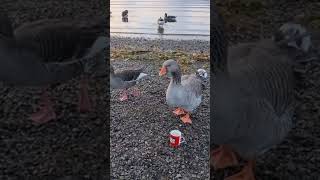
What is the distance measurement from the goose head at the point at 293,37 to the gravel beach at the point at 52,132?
1.32 ft

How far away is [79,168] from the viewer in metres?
1.14

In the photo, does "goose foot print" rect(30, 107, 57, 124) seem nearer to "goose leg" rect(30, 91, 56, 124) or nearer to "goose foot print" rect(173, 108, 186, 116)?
"goose leg" rect(30, 91, 56, 124)

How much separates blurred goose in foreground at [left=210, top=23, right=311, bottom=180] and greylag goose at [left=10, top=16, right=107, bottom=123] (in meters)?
0.28

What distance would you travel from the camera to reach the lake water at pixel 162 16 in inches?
70.5

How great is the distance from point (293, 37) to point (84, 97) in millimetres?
559

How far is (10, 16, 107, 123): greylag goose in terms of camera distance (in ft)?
3.07

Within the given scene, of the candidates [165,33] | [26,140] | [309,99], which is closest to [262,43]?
[309,99]

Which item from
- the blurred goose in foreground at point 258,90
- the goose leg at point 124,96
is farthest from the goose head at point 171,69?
the blurred goose in foreground at point 258,90

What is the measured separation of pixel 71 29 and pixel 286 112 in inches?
19.0

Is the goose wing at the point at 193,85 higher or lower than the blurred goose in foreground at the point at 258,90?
lower

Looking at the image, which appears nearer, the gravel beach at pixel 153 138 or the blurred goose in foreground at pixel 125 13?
the gravel beach at pixel 153 138

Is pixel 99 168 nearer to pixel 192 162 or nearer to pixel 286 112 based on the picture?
pixel 192 162

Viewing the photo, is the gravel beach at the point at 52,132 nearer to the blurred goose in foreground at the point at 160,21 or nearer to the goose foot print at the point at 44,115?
the goose foot print at the point at 44,115

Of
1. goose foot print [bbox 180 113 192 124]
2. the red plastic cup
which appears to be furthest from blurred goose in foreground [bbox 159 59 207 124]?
the red plastic cup
